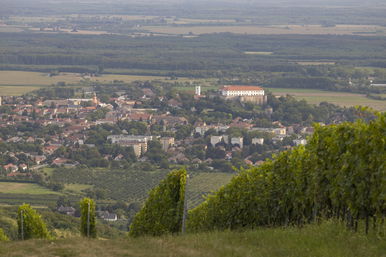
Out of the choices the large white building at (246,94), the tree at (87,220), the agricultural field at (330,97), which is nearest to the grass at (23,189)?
the tree at (87,220)

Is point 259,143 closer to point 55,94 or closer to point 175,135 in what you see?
point 175,135

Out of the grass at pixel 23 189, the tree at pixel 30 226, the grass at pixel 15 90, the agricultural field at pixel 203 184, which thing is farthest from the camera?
the grass at pixel 15 90

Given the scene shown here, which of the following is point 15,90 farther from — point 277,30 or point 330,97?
point 277,30

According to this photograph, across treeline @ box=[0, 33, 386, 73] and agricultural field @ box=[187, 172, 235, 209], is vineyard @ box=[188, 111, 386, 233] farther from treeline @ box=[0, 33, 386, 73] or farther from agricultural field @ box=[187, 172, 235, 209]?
treeline @ box=[0, 33, 386, 73]

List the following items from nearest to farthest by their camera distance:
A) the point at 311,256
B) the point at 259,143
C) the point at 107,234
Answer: the point at 311,256, the point at 107,234, the point at 259,143

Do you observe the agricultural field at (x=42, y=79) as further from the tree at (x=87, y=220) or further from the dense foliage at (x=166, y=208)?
the dense foliage at (x=166, y=208)

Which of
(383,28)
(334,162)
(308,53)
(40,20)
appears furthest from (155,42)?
(334,162)
